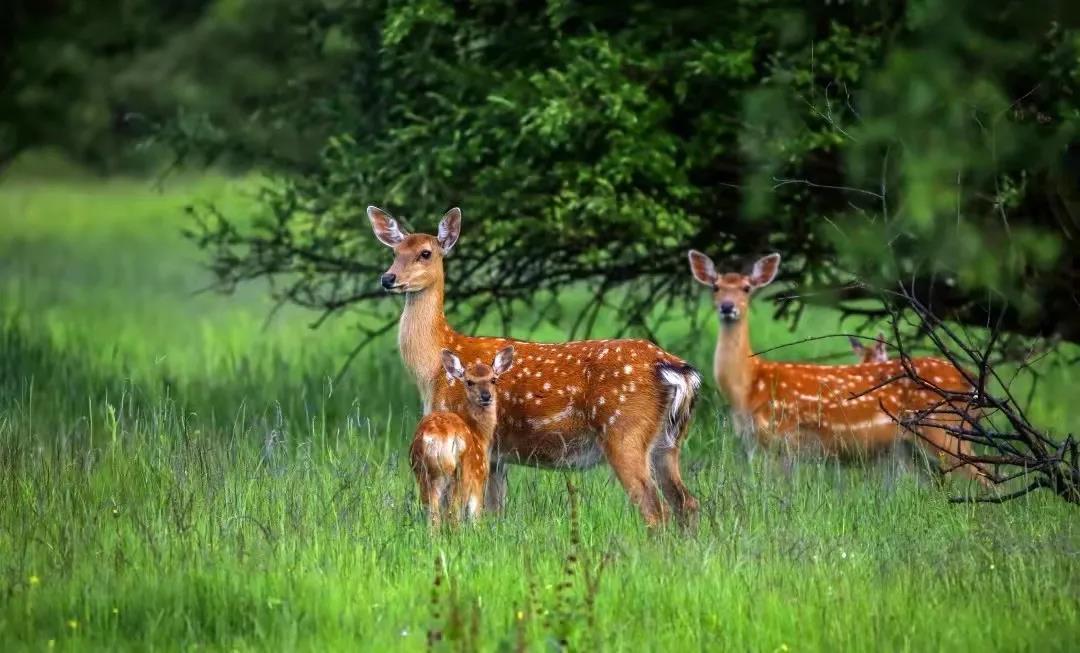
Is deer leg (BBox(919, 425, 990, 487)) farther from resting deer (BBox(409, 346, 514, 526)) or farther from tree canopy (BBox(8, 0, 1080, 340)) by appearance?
resting deer (BBox(409, 346, 514, 526))

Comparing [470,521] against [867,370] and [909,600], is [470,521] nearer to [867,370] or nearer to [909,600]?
[909,600]

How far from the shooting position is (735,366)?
10039 millimetres

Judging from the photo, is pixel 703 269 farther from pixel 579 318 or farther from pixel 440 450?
pixel 440 450

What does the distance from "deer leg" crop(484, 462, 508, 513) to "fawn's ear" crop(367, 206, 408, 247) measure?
151cm

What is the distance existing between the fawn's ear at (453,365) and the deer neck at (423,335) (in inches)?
17.7

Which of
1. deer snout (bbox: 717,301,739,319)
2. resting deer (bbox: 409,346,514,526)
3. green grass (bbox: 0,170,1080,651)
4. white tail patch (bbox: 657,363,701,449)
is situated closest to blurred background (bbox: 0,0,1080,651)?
green grass (bbox: 0,170,1080,651)

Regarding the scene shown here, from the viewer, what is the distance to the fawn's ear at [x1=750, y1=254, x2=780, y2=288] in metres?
10.1

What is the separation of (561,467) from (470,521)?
3.26ft

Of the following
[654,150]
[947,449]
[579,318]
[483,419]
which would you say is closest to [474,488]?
[483,419]

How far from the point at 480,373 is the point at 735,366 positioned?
8.01 feet

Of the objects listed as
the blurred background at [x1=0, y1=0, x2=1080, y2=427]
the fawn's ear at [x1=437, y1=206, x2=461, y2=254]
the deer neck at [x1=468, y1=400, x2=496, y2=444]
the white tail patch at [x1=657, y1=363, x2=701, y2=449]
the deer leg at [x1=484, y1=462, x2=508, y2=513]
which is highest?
the blurred background at [x1=0, y1=0, x2=1080, y2=427]

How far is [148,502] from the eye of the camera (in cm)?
730

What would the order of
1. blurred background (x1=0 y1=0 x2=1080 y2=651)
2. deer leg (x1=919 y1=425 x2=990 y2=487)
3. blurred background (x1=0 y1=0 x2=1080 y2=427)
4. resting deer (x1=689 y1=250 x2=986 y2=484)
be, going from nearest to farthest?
blurred background (x1=0 y1=0 x2=1080 y2=651) < blurred background (x1=0 y1=0 x2=1080 y2=427) < deer leg (x1=919 y1=425 x2=990 y2=487) < resting deer (x1=689 y1=250 x2=986 y2=484)

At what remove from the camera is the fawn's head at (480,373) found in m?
7.92
